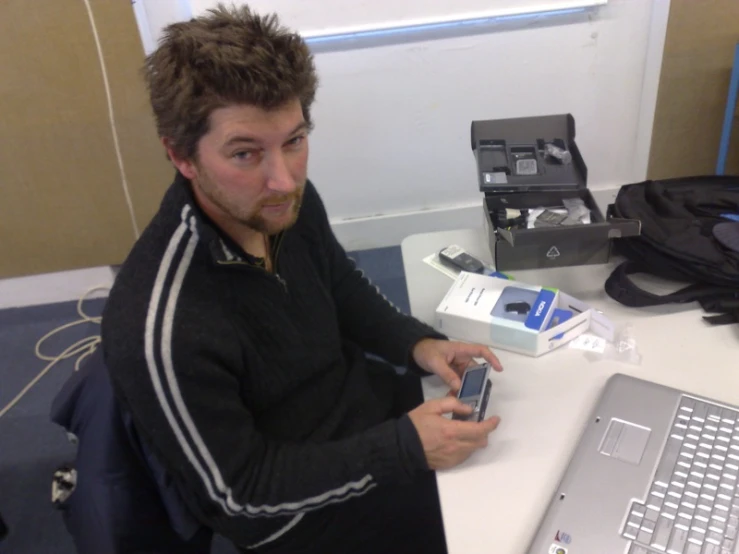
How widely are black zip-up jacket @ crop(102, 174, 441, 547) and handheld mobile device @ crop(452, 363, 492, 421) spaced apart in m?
0.09

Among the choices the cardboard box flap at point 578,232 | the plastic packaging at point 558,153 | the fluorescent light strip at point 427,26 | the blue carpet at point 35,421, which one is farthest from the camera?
the fluorescent light strip at point 427,26

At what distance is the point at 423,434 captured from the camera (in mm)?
839

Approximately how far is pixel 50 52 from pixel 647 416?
199cm

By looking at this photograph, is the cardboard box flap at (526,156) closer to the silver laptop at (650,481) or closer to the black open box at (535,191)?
the black open box at (535,191)

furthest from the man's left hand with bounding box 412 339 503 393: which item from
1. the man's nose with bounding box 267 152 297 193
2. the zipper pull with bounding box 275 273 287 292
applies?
the man's nose with bounding box 267 152 297 193

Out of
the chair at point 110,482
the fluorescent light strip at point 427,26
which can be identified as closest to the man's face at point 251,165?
the chair at point 110,482

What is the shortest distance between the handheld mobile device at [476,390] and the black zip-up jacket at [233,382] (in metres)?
0.09

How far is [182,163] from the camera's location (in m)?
0.89

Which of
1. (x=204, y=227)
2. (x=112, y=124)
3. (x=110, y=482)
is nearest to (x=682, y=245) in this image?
(x=204, y=227)

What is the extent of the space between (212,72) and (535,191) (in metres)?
0.64

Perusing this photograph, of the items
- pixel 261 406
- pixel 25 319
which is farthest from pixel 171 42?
pixel 25 319

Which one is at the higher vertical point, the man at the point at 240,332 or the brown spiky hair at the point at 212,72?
the brown spiky hair at the point at 212,72

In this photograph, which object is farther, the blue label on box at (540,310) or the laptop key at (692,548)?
the blue label on box at (540,310)

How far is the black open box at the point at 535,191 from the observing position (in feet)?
3.33
